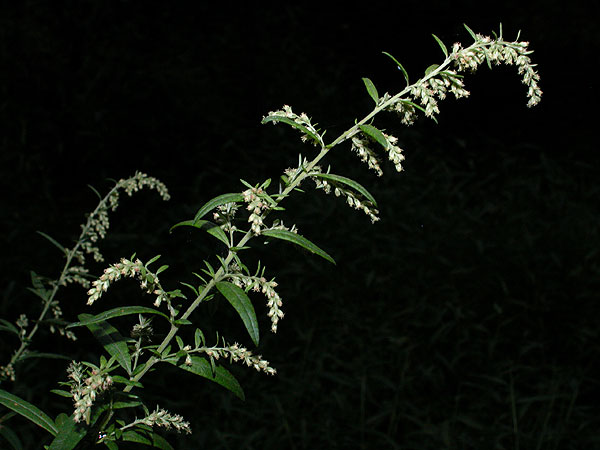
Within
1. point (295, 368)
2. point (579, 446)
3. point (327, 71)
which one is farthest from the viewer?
point (327, 71)

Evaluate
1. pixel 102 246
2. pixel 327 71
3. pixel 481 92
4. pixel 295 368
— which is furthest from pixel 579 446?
pixel 327 71

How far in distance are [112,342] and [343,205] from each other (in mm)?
4060

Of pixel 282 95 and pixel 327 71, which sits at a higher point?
pixel 327 71

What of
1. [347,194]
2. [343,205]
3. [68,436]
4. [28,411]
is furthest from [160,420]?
[343,205]

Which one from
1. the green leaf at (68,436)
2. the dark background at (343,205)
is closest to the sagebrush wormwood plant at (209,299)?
the green leaf at (68,436)

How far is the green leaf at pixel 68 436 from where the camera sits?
42.3 inches

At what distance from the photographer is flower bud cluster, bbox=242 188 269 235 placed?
1.17m

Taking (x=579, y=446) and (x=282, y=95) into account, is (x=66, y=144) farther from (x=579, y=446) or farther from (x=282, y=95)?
(x=579, y=446)

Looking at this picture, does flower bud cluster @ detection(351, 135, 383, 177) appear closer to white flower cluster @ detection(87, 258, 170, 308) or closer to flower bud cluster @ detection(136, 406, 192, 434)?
white flower cluster @ detection(87, 258, 170, 308)

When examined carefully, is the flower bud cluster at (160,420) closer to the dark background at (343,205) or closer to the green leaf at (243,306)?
the green leaf at (243,306)

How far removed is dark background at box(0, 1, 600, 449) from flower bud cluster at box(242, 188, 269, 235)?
2018 millimetres

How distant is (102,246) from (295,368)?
180cm

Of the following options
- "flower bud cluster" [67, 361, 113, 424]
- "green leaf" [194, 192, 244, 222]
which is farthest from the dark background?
"flower bud cluster" [67, 361, 113, 424]

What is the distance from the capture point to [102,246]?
4.61m
